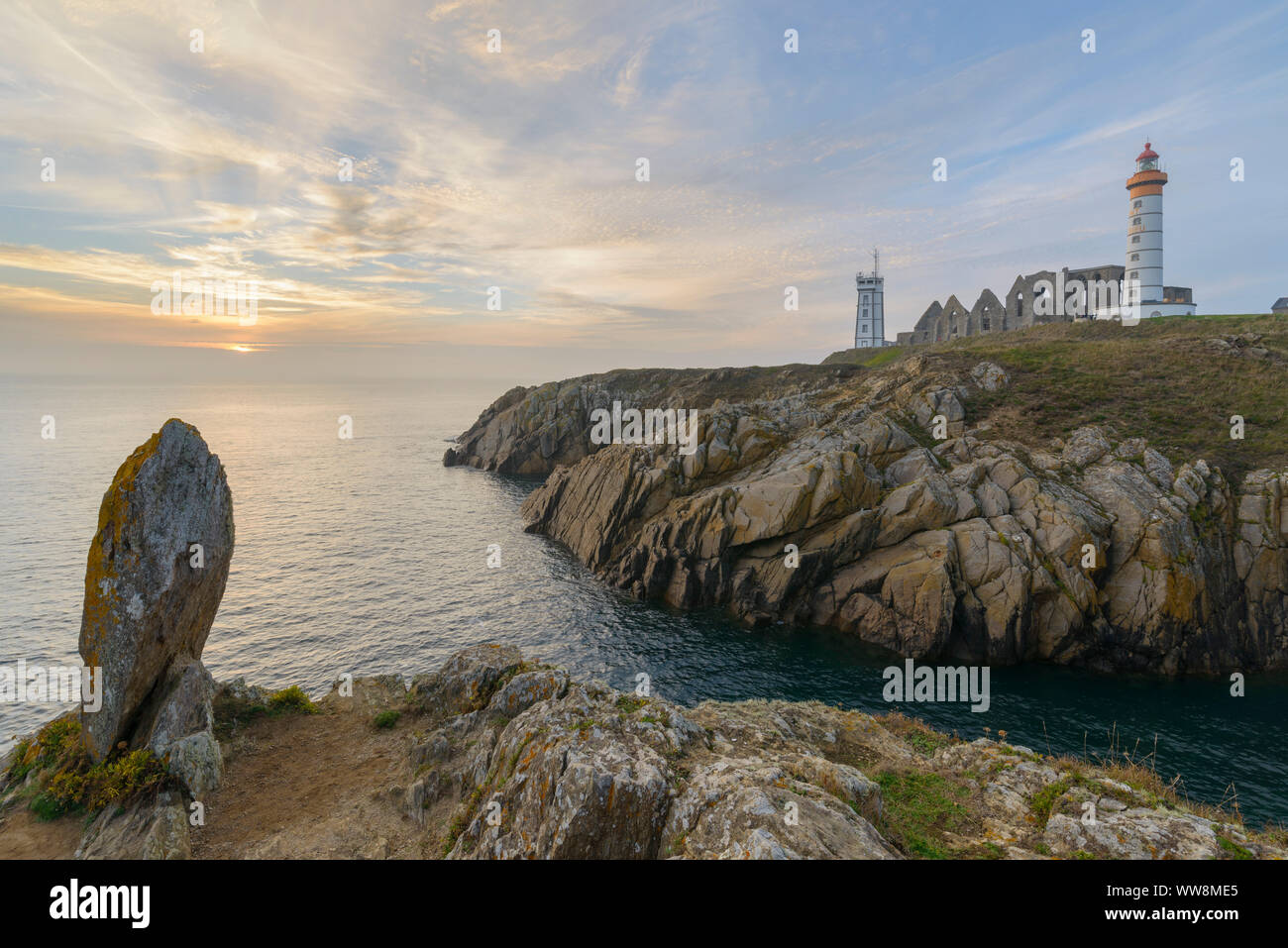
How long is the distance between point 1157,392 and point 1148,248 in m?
42.2

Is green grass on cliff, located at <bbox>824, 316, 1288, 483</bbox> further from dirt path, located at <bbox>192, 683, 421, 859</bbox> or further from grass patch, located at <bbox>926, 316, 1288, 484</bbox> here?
dirt path, located at <bbox>192, 683, 421, 859</bbox>

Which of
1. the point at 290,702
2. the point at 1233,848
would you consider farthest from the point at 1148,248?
the point at 290,702

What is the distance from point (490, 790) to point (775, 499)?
1289 inches

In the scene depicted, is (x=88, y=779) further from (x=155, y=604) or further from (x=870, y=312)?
(x=870, y=312)

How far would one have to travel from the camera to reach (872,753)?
56.4 ft

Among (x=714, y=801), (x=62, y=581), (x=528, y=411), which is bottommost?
(x=62, y=581)

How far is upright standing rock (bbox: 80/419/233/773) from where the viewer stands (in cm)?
1473

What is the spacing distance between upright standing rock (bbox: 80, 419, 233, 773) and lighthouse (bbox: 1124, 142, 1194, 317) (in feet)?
336

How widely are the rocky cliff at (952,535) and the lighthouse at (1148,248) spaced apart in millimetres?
41211

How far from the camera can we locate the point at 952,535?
36844 millimetres

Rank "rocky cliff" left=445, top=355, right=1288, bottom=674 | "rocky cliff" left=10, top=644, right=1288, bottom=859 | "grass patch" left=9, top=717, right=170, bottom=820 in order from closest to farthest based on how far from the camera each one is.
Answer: "rocky cliff" left=10, top=644, right=1288, bottom=859 → "grass patch" left=9, top=717, right=170, bottom=820 → "rocky cliff" left=445, top=355, right=1288, bottom=674

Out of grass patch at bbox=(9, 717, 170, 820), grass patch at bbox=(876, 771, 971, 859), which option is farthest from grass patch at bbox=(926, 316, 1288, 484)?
grass patch at bbox=(9, 717, 170, 820)
